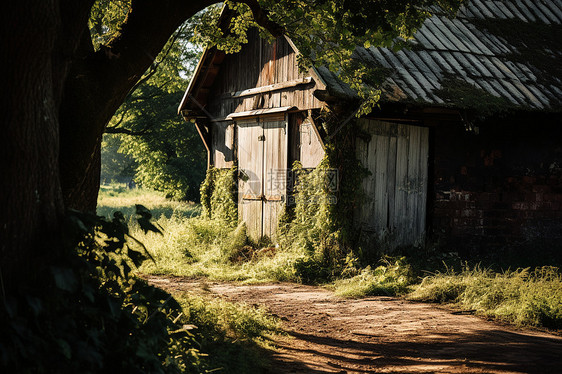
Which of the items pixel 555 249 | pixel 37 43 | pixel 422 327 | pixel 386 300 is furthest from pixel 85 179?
pixel 555 249

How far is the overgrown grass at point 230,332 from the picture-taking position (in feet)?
15.1

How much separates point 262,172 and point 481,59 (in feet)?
16.5

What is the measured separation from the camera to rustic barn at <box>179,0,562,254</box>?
977cm

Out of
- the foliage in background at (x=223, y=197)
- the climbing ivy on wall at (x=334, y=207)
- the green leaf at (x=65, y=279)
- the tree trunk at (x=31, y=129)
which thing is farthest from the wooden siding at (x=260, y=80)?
the green leaf at (x=65, y=279)

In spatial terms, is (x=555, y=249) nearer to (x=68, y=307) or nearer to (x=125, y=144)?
(x=68, y=307)

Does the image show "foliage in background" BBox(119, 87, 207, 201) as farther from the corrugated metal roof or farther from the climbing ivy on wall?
the climbing ivy on wall

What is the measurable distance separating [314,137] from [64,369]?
7.64 meters

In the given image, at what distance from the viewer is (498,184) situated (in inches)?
423

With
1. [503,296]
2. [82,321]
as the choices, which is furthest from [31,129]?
[503,296]

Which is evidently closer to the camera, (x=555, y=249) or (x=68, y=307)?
(x=68, y=307)

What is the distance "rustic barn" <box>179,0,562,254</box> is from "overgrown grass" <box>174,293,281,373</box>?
157 inches

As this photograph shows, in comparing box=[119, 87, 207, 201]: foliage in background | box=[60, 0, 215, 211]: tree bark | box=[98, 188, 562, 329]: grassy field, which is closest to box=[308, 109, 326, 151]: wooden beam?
box=[98, 188, 562, 329]: grassy field

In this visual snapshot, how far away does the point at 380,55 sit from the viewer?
10.4 meters

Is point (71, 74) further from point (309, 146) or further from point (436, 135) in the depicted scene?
point (436, 135)
